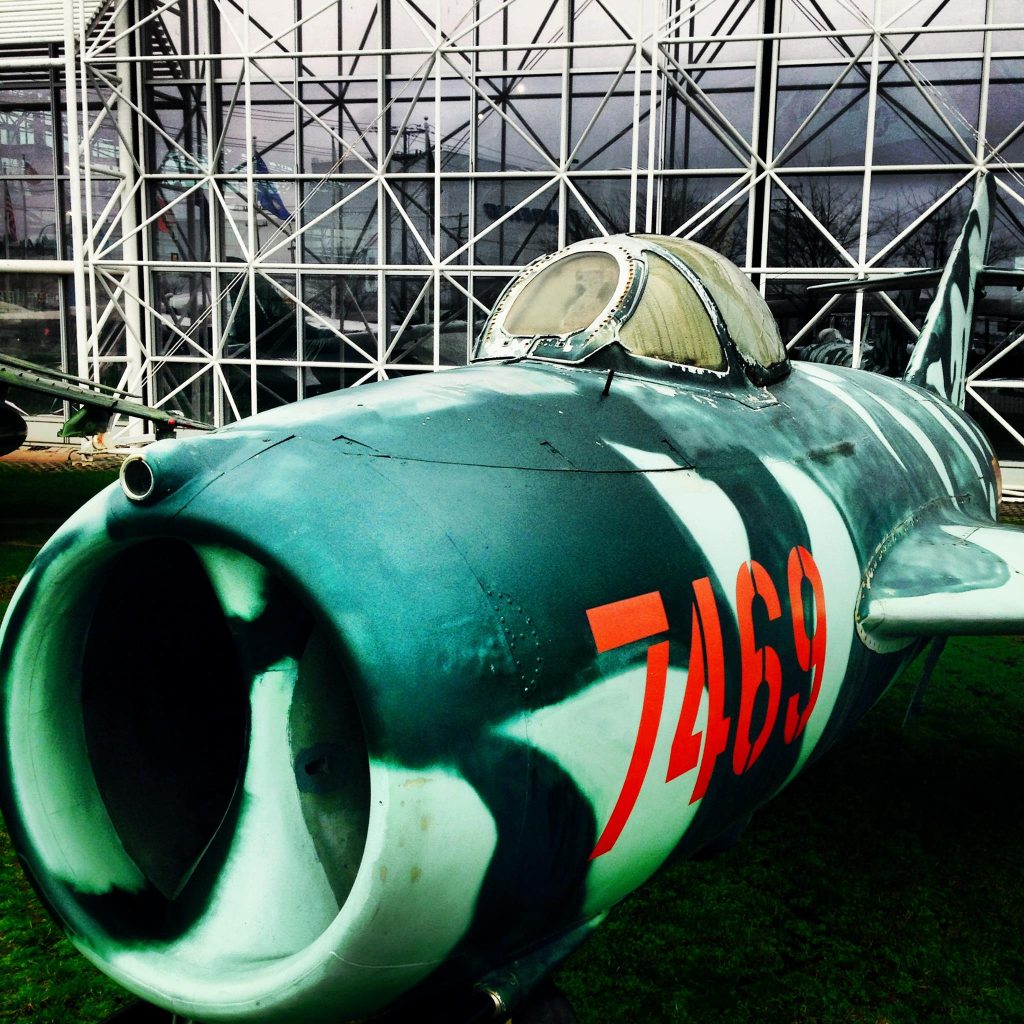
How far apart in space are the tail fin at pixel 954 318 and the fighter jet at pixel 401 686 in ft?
17.4

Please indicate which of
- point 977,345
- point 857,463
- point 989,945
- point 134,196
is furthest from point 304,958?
point 134,196

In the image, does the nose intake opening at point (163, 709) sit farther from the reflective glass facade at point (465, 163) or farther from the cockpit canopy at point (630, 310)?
the reflective glass facade at point (465, 163)

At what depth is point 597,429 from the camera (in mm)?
2852

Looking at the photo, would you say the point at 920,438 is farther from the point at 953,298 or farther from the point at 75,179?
the point at 75,179

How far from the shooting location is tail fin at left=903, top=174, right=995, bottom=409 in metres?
7.94

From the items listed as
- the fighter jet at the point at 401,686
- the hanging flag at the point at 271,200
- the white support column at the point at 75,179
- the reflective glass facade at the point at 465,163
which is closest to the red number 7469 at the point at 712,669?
the fighter jet at the point at 401,686

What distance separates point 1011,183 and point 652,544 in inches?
604

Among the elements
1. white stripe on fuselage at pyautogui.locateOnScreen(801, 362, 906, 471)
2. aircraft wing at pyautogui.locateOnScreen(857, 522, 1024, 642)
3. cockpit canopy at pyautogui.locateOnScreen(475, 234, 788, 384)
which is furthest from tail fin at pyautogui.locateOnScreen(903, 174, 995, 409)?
cockpit canopy at pyautogui.locateOnScreen(475, 234, 788, 384)

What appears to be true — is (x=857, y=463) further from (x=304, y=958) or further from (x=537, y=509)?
(x=304, y=958)

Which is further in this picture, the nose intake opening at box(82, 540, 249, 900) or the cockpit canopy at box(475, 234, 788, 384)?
the cockpit canopy at box(475, 234, 788, 384)

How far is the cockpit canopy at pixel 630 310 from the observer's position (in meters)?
3.53

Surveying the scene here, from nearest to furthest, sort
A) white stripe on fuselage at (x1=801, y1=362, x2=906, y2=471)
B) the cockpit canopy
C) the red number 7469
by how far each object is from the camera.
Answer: the red number 7469, the cockpit canopy, white stripe on fuselage at (x1=801, y1=362, x2=906, y2=471)

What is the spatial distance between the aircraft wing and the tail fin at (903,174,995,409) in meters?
3.77

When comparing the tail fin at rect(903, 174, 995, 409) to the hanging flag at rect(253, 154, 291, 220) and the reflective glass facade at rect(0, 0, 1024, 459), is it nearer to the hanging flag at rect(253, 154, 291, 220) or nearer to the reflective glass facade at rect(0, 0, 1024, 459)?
the reflective glass facade at rect(0, 0, 1024, 459)
